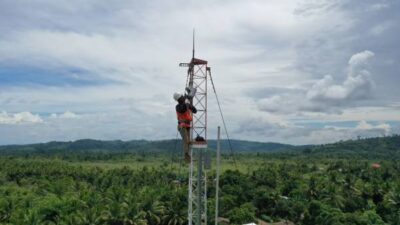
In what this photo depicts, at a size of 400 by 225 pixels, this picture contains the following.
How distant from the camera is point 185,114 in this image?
19.8 m

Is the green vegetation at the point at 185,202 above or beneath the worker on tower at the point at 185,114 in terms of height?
beneath

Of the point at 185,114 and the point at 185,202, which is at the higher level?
the point at 185,114

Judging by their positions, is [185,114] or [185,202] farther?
[185,202]

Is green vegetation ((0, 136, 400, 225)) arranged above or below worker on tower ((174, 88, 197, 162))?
below

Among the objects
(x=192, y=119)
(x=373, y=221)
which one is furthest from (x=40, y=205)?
(x=373, y=221)

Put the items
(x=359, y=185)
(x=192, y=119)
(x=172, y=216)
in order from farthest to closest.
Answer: (x=359, y=185) < (x=172, y=216) < (x=192, y=119)

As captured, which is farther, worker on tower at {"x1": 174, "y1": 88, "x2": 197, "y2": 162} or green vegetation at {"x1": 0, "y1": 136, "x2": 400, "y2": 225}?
green vegetation at {"x1": 0, "y1": 136, "x2": 400, "y2": 225}

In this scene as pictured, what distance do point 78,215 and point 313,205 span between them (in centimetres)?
2870

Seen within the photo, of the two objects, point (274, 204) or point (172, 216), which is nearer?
point (172, 216)

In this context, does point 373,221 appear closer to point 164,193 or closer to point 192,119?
point 164,193

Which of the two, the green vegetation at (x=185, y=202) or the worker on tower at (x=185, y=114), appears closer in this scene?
the worker on tower at (x=185, y=114)

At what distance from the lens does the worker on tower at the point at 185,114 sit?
19302 mm

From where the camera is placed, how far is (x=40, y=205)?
44.3 metres

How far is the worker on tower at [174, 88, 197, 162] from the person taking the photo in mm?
19302
